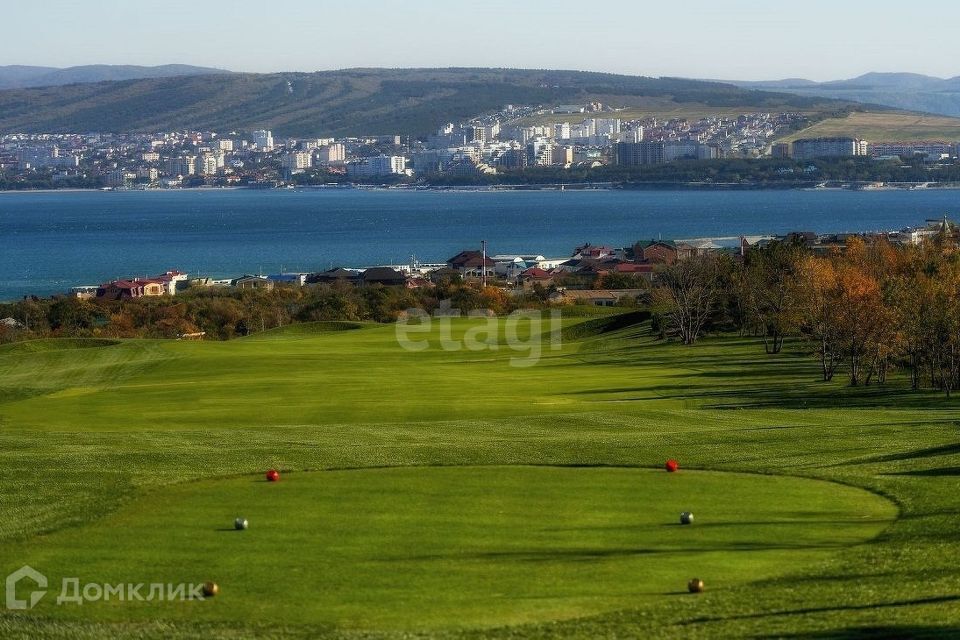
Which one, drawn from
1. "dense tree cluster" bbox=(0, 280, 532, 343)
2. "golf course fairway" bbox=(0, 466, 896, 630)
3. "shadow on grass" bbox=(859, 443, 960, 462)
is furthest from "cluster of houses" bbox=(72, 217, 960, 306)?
"golf course fairway" bbox=(0, 466, 896, 630)

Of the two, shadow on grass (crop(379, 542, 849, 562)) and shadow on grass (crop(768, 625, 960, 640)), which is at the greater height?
shadow on grass (crop(768, 625, 960, 640))

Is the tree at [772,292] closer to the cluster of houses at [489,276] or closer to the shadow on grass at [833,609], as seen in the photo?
the shadow on grass at [833,609]

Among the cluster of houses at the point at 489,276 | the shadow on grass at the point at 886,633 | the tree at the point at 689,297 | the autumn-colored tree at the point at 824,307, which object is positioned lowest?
the cluster of houses at the point at 489,276

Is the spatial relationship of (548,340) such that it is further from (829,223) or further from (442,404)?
(829,223)

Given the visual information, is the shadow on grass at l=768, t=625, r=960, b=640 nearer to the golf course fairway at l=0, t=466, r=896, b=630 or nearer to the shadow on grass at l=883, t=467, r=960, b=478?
the golf course fairway at l=0, t=466, r=896, b=630

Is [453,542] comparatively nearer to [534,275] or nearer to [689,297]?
[689,297]

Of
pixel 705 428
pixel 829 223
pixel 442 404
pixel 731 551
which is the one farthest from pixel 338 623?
pixel 829 223

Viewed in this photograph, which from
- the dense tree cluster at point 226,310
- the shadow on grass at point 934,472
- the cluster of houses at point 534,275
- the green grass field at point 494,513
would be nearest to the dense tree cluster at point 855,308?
the green grass field at point 494,513
